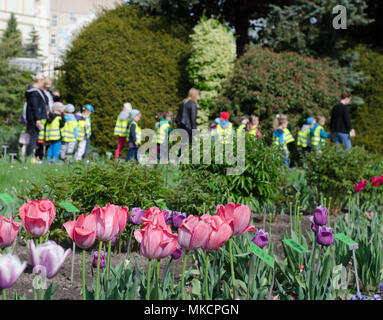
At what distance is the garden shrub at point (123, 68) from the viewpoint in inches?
489

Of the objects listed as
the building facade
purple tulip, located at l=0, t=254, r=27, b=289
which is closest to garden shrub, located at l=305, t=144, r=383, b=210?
purple tulip, located at l=0, t=254, r=27, b=289

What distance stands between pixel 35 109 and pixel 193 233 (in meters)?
7.66

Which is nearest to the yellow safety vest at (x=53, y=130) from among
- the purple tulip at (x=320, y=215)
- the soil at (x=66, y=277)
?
the soil at (x=66, y=277)

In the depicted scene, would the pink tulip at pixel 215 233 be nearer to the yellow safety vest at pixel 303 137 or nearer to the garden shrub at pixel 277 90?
the yellow safety vest at pixel 303 137

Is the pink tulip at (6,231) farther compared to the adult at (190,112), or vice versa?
the adult at (190,112)

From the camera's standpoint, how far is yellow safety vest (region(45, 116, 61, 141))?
365 inches

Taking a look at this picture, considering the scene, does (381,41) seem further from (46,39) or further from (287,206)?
(46,39)

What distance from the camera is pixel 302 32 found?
14.5 m

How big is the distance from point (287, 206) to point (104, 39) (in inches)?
333

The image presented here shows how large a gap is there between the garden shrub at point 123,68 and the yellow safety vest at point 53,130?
2.99 m

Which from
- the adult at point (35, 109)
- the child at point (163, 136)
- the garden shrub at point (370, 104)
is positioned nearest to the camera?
the adult at point (35, 109)

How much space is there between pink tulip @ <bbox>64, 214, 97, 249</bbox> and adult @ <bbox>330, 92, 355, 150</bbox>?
923 cm

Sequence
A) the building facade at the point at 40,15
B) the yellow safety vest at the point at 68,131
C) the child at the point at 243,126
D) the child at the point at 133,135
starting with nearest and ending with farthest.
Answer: the child at the point at 243,126, the yellow safety vest at the point at 68,131, the child at the point at 133,135, the building facade at the point at 40,15

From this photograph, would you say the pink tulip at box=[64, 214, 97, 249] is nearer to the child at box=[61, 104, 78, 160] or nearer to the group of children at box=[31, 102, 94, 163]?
the group of children at box=[31, 102, 94, 163]
